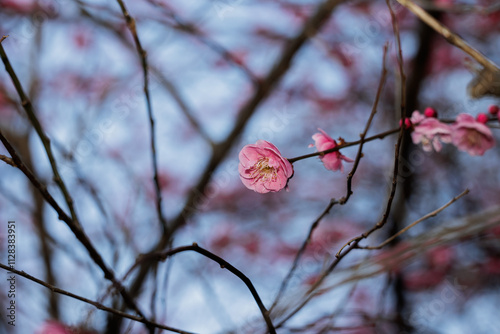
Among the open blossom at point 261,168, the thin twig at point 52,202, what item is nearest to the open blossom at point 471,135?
the open blossom at point 261,168

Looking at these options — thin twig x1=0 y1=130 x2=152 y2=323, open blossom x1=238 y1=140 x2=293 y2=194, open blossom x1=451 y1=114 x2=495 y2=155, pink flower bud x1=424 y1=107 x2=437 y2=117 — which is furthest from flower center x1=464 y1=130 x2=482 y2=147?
thin twig x1=0 y1=130 x2=152 y2=323

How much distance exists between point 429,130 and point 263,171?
1.47ft

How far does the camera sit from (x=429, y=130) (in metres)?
1.19

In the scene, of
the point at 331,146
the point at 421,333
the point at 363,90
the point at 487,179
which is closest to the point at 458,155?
the point at 487,179

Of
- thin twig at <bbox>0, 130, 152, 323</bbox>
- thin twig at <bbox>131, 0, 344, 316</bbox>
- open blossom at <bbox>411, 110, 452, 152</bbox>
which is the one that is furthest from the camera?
thin twig at <bbox>131, 0, 344, 316</bbox>

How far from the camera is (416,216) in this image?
11.9ft

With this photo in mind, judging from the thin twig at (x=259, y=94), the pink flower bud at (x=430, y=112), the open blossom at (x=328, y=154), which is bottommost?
the open blossom at (x=328, y=154)

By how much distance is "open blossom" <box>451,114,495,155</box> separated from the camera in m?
1.19

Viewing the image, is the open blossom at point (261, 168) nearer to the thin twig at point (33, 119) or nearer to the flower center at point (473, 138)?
the thin twig at point (33, 119)

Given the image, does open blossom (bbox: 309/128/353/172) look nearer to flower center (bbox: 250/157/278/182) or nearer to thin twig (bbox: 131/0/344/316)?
flower center (bbox: 250/157/278/182)

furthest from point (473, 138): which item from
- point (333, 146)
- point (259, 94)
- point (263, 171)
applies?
point (259, 94)

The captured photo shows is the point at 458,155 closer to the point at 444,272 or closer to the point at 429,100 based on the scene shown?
the point at 429,100

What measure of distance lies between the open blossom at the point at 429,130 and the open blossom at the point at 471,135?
0.08ft

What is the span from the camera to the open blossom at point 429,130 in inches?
46.6
